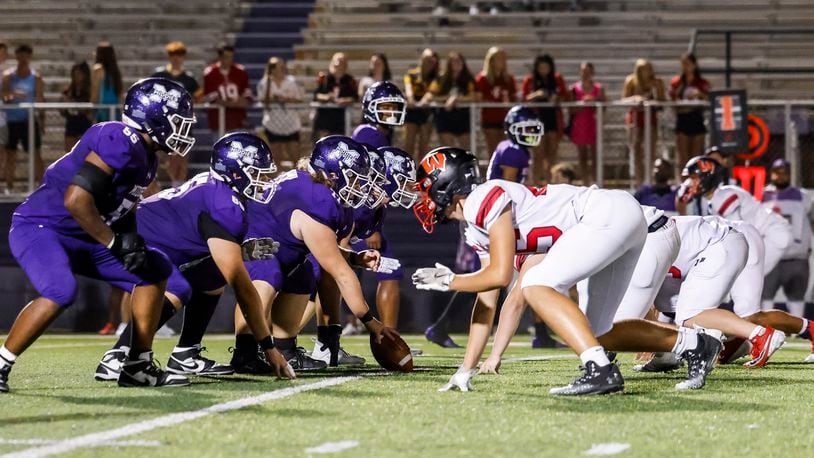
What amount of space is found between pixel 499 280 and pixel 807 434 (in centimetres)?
154

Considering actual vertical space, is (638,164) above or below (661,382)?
above

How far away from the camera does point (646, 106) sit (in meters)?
13.8

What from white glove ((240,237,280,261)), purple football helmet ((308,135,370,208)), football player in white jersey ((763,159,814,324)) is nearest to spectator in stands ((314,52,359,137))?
football player in white jersey ((763,159,814,324))

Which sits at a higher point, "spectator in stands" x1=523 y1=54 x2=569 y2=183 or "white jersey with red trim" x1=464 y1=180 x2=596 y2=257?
"spectator in stands" x1=523 y1=54 x2=569 y2=183

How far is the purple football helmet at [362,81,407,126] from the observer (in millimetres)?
10320

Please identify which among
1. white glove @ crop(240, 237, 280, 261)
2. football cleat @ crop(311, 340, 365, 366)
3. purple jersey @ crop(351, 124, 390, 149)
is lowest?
football cleat @ crop(311, 340, 365, 366)

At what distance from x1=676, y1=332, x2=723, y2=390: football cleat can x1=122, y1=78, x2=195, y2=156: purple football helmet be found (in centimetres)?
273

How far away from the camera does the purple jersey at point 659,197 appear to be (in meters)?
12.8

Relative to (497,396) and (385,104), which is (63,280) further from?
(385,104)

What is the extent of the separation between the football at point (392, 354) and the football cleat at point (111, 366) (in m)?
1.39

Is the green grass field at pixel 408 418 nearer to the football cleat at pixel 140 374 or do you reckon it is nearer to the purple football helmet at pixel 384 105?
the football cleat at pixel 140 374

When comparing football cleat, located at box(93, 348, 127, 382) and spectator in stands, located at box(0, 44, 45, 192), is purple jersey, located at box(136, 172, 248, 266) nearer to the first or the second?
football cleat, located at box(93, 348, 127, 382)

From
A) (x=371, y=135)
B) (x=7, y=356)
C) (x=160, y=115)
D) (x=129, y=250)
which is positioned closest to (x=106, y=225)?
(x=129, y=250)

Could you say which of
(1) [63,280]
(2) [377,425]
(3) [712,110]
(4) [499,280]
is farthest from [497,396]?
(3) [712,110]
